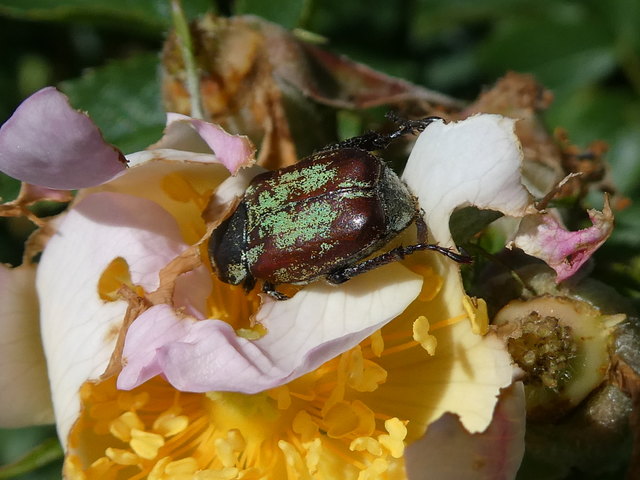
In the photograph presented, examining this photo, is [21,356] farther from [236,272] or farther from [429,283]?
[429,283]

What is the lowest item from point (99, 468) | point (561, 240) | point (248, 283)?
point (99, 468)

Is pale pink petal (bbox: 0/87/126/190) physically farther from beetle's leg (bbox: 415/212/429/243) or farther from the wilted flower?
beetle's leg (bbox: 415/212/429/243)

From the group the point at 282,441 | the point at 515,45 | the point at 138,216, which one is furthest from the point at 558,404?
the point at 515,45

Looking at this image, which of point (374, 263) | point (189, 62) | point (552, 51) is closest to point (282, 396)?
point (374, 263)

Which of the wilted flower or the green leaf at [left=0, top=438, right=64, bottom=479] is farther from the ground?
the wilted flower

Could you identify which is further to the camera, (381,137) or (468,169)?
(381,137)

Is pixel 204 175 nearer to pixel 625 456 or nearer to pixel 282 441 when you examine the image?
pixel 282 441

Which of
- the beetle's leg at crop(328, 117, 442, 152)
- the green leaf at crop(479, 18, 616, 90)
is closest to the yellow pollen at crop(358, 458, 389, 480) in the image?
the beetle's leg at crop(328, 117, 442, 152)
